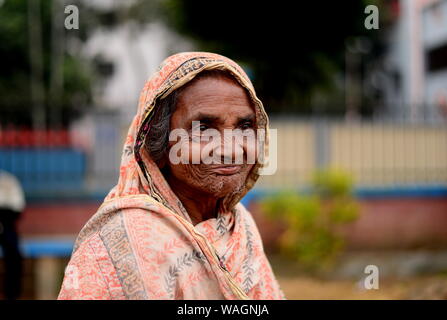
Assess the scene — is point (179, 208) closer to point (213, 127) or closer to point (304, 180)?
point (213, 127)

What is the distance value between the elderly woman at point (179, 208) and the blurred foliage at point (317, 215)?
19.1ft

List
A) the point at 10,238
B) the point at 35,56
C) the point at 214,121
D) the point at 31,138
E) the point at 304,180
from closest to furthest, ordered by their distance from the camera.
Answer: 1. the point at 214,121
2. the point at 10,238
3. the point at 31,138
4. the point at 304,180
5. the point at 35,56

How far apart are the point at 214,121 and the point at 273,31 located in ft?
40.8

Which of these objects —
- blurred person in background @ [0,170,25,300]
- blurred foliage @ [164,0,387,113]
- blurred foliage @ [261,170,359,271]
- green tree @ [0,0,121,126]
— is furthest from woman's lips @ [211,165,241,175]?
green tree @ [0,0,121,126]

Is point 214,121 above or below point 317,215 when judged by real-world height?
above

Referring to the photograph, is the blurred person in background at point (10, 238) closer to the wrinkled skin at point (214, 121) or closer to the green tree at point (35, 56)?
the wrinkled skin at point (214, 121)

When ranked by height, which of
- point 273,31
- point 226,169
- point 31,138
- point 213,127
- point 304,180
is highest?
point 273,31

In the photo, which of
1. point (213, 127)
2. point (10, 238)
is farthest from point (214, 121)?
point (10, 238)

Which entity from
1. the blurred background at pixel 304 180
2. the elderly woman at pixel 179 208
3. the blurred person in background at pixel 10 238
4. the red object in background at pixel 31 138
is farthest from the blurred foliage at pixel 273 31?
the elderly woman at pixel 179 208

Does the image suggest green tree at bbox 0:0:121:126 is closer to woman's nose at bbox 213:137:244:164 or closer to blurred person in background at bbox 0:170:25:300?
blurred person in background at bbox 0:170:25:300

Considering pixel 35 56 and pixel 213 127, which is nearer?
pixel 213 127

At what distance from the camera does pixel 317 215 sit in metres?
7.61

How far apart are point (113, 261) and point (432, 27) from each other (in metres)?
15.9

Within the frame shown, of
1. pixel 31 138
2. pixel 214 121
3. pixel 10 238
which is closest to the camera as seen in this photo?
pixel 214 121
